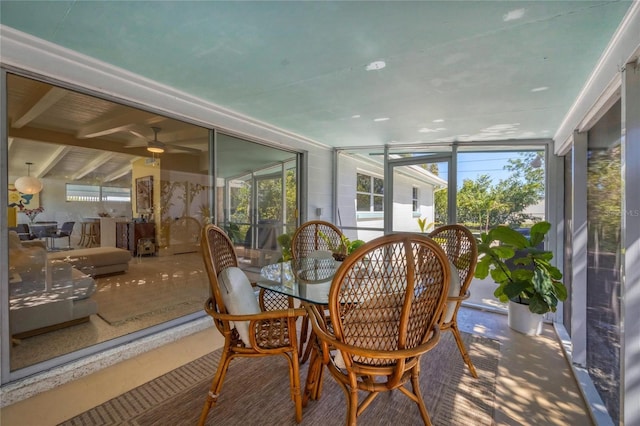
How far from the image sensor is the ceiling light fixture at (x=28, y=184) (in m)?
2.05

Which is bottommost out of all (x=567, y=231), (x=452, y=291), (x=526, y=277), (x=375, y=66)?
(x=526, y=277)

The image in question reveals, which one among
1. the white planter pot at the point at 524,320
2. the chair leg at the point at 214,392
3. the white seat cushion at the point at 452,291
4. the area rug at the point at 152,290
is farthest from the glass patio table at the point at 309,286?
the white planter pot at the point at 524,320

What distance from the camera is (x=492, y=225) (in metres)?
4.13

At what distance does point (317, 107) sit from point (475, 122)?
1.92 meters

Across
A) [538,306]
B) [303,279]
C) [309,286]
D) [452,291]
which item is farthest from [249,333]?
[538,306]

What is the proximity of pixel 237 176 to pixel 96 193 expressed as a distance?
156 cm

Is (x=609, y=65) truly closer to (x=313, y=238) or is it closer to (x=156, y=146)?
(x=313, y=238)

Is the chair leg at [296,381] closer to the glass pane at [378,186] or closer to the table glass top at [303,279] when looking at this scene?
the table glass top at [303,279]

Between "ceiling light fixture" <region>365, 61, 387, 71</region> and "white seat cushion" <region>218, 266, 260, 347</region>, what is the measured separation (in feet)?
5.89

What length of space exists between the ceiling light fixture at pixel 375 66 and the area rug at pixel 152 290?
273 cm

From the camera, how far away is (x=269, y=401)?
6.49 feet

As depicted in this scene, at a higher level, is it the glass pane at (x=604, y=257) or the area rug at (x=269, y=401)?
the glass pane at (x=604, y=257)

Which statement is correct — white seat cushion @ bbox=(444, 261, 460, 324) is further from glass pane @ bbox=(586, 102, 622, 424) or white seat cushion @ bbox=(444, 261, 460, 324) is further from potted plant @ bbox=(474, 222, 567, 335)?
potted plant @ bbox=(474, 222, 567, 335)

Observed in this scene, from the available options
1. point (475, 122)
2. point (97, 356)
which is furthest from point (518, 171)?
point (97, 356)
